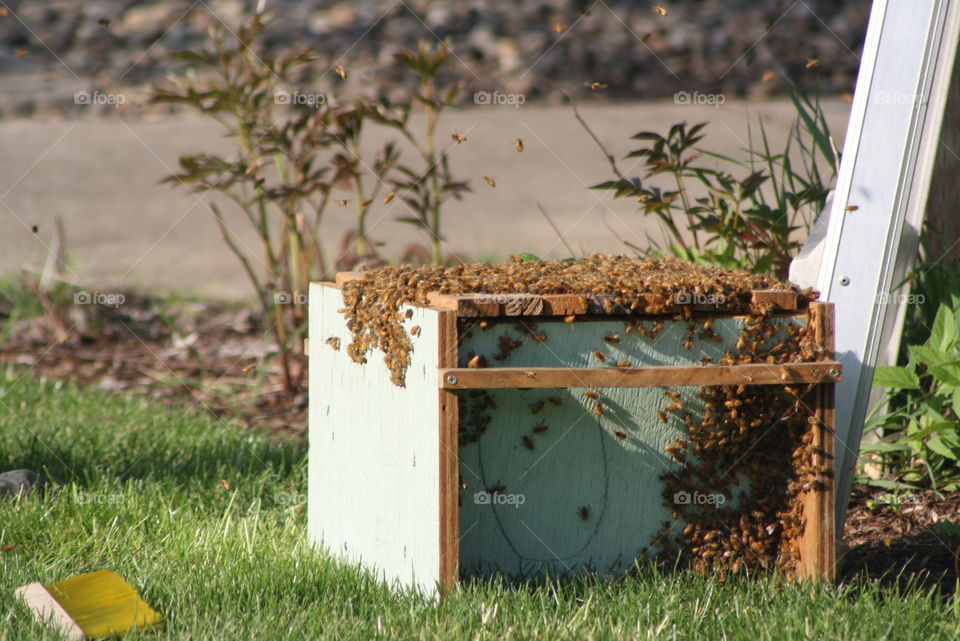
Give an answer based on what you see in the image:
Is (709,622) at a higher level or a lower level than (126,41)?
lower

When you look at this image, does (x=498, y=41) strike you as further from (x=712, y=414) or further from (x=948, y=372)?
(x=712, y=414)

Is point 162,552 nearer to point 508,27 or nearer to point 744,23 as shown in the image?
point 508,27

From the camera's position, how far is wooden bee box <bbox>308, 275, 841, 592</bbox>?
2387 millimetres

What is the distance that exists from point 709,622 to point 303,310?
3.37m

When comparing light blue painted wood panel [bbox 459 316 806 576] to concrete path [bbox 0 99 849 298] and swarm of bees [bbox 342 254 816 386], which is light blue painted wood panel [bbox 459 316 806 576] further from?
concrete path [bbox 0 99 849 298]

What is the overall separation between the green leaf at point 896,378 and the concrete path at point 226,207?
3.42 m

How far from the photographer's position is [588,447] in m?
2.52

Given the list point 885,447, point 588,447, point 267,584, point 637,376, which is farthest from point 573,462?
point 885,447

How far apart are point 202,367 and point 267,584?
8.92 ft

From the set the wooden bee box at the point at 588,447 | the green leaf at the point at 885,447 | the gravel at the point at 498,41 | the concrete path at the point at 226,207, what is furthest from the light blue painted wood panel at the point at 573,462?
the gravel at the point at 498,41

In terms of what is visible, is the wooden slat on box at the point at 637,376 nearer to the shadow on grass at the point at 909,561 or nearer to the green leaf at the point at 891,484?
the shadow on grass at the point at 909,561

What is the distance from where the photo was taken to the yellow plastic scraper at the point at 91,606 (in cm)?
236

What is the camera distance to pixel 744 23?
13594 mm

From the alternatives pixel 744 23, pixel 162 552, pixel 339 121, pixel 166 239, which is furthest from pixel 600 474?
pixel 744 23
